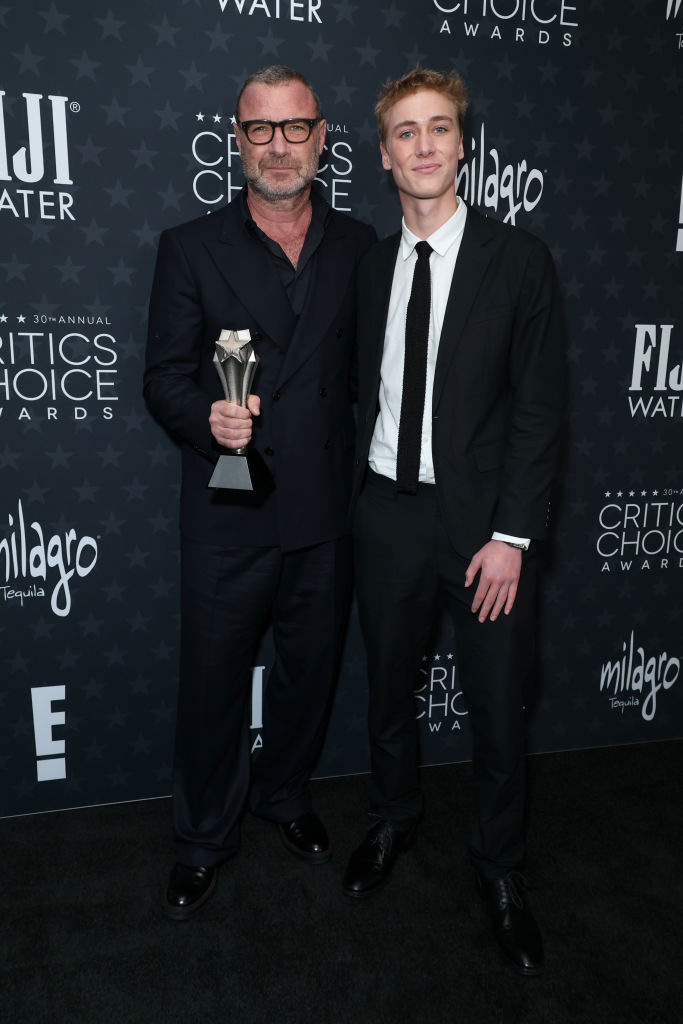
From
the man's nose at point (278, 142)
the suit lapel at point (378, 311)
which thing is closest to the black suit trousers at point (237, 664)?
the suit lapel at point (378, 311)

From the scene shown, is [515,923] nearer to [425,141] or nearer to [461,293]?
[461,293]

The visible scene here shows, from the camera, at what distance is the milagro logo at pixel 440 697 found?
285 cm

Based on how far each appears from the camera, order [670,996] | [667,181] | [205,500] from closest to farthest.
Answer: [670,996], [205,500], [667,181]

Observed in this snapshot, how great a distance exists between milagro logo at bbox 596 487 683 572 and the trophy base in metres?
1.47

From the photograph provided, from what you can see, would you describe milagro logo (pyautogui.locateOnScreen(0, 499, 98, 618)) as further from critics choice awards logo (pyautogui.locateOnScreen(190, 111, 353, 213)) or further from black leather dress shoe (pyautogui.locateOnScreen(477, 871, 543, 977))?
black leather dress shoe (pyautogui.locateOnScreen(477, 871, 543, 977))

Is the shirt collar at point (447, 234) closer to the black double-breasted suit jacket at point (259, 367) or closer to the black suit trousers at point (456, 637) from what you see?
the black double-breasted suit jacket at point (259, 367)

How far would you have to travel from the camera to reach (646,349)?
2781 mm

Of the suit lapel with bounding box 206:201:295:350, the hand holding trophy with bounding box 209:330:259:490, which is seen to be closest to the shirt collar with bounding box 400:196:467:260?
the suit lapel with bounding box 206:201:295:350

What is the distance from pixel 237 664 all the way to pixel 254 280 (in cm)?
104

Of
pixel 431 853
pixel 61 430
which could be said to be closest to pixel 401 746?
pixel 431 853

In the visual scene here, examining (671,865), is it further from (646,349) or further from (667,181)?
(667,181)

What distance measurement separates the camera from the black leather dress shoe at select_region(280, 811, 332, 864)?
93.4 inches

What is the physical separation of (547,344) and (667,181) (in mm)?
1178

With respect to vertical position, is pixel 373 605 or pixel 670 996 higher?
pixel 373 605
